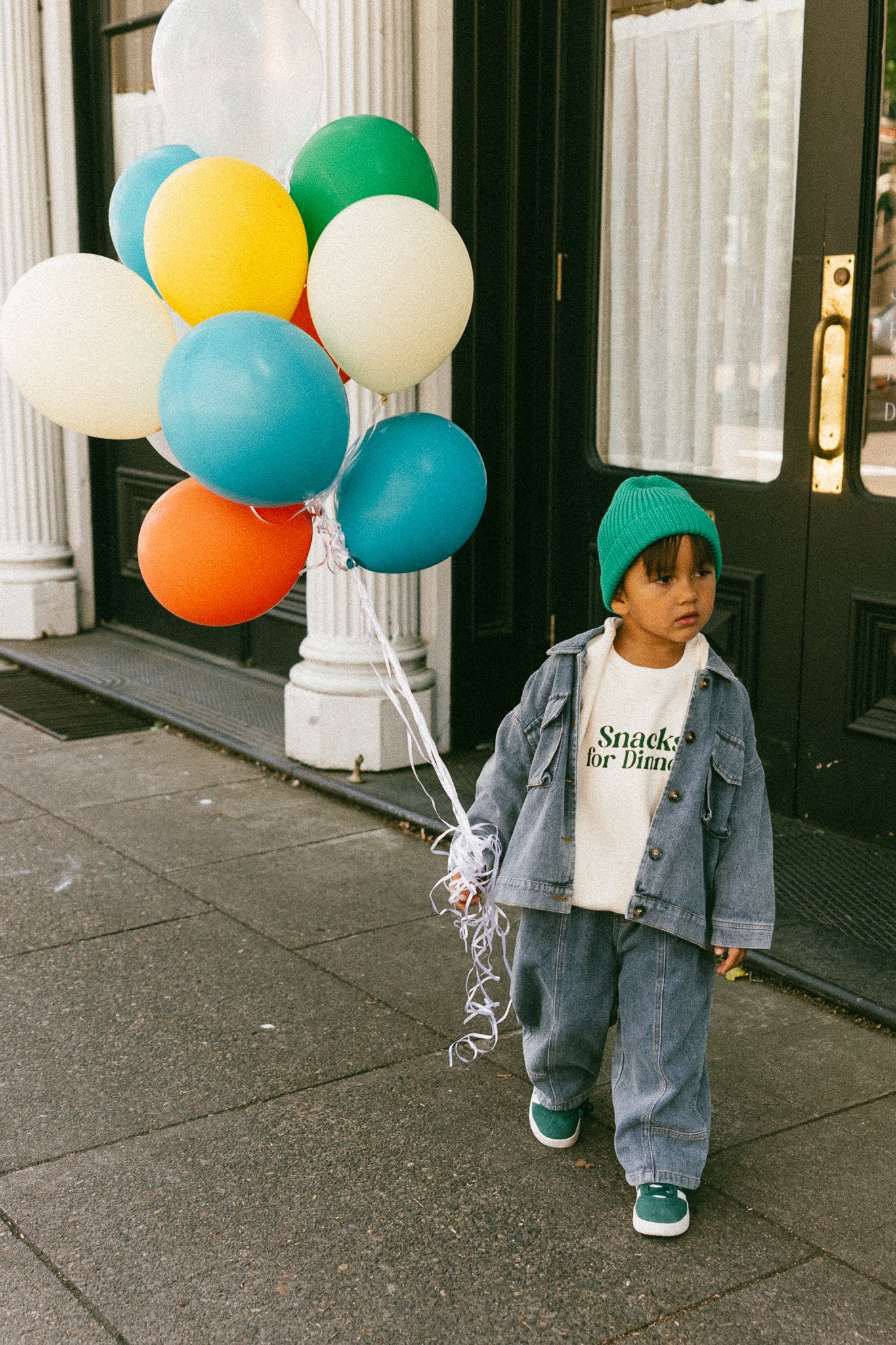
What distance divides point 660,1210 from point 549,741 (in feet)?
3.00

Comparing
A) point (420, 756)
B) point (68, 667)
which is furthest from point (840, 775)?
point (68, 667)

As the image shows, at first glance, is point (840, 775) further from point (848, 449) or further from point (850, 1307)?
point (850, 1307)

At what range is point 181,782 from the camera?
568 cm

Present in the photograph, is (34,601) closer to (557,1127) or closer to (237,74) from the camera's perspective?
(237,74)

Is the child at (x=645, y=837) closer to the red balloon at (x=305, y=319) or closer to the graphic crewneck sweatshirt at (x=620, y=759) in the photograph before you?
the graphic crewneck sweatshirt at (x=620, y=759)

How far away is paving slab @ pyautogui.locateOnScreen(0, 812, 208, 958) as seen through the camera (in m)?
4.25

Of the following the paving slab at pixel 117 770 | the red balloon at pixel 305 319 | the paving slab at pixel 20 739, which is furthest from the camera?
the paving slab at pixel 20 739

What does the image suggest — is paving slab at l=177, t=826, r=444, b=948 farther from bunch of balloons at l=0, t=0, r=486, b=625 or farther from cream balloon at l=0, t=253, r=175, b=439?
cream balloon at l=0, t=253, r=175, b=439

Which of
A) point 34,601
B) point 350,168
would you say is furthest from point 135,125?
point 350,168

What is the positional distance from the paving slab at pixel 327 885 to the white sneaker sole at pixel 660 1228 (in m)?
1.61

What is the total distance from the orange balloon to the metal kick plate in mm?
2332

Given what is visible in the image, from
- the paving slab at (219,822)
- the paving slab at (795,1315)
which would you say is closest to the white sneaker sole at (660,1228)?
the paving slab at (795,1315)

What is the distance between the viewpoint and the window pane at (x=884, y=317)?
4.41 meters

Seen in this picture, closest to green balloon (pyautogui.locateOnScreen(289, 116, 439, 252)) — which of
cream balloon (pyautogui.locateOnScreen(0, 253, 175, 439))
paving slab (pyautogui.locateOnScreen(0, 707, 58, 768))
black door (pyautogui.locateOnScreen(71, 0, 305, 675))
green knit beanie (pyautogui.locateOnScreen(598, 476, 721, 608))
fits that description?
cream balloon (pyautogui.locateOnScreen(0, 253, 175, 439))
